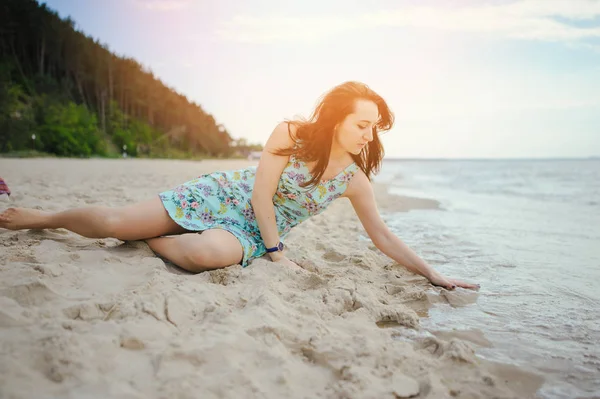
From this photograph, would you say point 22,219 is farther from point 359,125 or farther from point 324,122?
point 359,125

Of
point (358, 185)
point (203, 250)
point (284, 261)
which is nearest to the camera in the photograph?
point (203, 250)

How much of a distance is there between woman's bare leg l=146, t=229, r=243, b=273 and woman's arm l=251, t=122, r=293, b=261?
21 cm

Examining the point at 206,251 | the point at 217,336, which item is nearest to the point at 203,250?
the point at 206,251

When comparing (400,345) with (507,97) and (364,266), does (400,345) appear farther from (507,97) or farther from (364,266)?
(507,97)

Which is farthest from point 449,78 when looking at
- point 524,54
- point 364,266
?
point 364,266

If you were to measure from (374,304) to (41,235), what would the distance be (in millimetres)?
2301

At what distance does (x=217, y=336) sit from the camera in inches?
59.6

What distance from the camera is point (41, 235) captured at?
2.75m

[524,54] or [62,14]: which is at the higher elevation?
[62,14]

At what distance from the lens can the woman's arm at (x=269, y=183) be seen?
2.62 meters

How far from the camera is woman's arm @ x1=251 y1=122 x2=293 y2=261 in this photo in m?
2.62

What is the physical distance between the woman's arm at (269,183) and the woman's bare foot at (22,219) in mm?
1434

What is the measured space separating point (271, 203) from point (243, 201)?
0.94ft

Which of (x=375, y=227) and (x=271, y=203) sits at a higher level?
(x=271, y=203)
